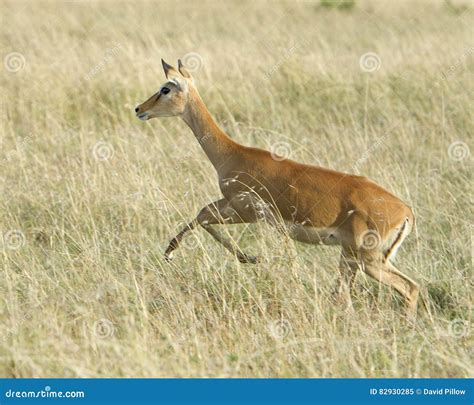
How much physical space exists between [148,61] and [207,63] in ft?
3.46

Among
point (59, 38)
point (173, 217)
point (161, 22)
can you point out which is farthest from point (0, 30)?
point (173, 217)

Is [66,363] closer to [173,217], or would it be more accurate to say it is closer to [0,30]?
[173,217]

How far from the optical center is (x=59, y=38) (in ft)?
41.7
